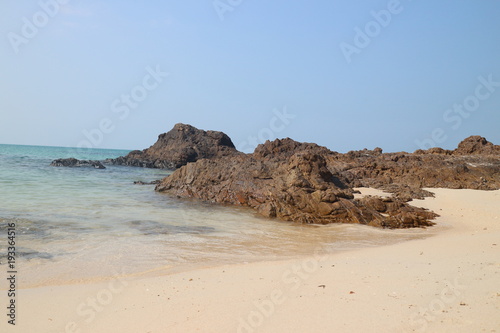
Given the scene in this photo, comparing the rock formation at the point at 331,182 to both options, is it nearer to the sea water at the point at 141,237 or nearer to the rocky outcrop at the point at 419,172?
the rocky outcrop at the point at 419,172

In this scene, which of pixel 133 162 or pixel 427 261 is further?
pixel 133 162

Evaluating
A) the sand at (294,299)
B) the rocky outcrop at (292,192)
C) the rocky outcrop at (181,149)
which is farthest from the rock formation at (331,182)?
the rocky outcrop at (181,149)

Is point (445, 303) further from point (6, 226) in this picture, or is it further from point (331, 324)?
point (6, 226)

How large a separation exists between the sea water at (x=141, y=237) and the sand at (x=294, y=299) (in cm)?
69

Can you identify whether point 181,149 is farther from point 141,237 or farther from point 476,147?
point 141,237

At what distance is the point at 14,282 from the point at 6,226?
351 cm

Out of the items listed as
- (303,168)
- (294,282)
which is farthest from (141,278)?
(303,168)

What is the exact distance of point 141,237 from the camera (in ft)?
23.7

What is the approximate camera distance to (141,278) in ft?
15.7

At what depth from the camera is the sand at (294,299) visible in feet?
10.1

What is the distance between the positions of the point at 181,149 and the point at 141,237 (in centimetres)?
3138

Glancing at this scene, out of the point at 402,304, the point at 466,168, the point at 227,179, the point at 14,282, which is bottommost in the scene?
the point at 14,282

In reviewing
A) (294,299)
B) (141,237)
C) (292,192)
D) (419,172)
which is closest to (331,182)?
(292,192)

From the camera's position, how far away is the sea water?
17.6 feet
